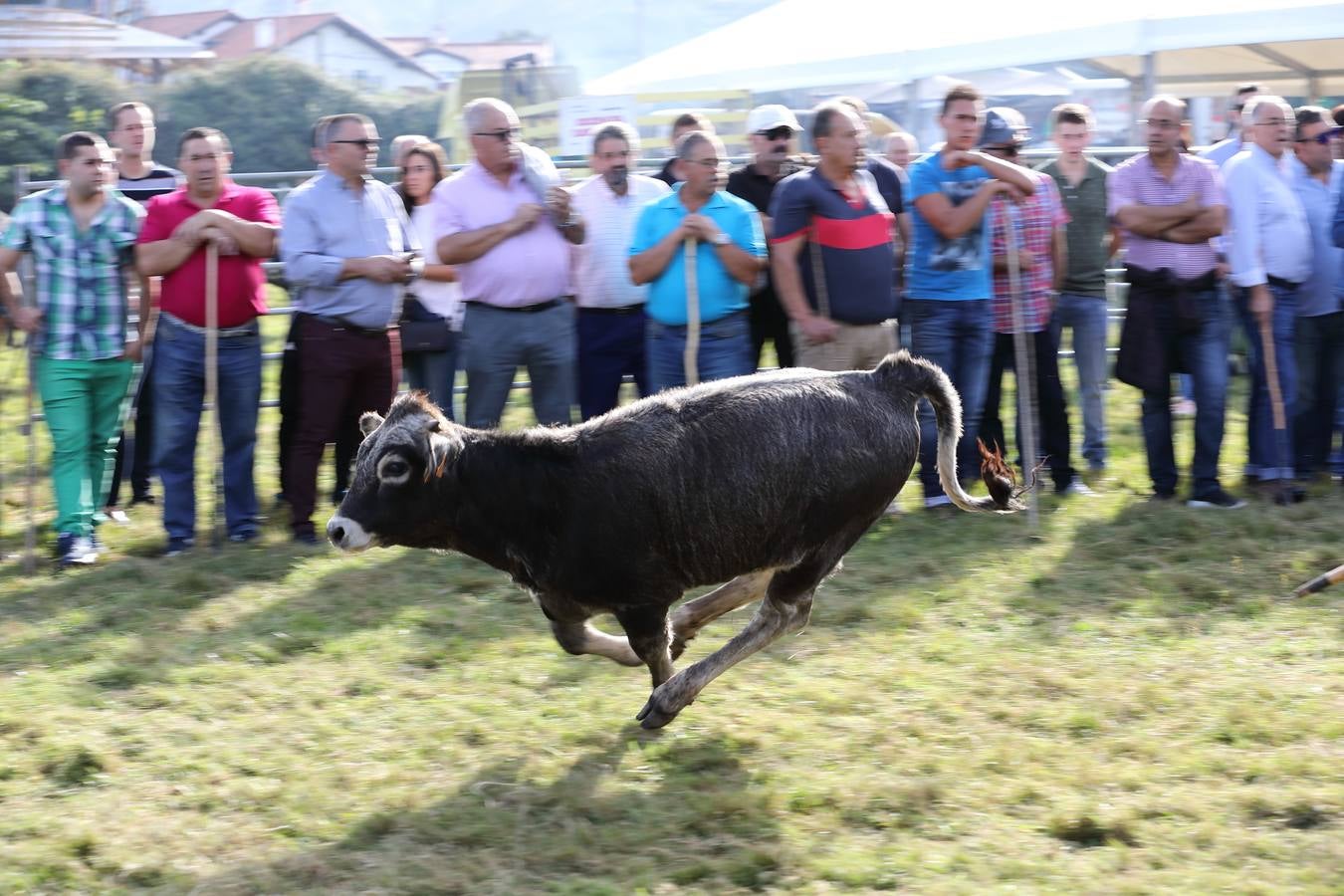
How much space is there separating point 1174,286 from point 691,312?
106 inches

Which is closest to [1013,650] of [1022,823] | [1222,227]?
[1022,823]

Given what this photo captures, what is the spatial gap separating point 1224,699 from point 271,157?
92.7 ft

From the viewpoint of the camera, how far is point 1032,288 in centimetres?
890

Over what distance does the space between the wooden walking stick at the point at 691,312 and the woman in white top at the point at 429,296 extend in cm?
138

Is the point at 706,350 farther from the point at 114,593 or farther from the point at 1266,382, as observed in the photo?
the point at 1266,382

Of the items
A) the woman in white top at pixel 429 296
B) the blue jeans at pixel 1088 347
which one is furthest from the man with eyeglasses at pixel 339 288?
the blue jeans at pixel 1088 347

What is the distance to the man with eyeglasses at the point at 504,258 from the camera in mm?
8070

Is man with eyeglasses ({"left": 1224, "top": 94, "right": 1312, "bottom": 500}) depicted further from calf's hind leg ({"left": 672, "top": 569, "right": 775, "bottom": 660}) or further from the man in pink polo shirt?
the man in pink polo shirt

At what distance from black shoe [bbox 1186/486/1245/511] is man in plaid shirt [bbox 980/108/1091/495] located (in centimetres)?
62

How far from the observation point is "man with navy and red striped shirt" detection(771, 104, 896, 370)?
7.87m

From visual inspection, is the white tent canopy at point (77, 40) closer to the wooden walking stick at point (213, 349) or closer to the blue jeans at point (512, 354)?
the wooden walking stick at point (213, 349)

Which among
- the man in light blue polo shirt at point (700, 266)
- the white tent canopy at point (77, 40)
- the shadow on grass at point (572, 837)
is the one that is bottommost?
the shadow on grass at point (572, 837)

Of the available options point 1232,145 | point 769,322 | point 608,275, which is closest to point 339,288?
point 608,275

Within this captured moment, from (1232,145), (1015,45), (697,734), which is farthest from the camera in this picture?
(1015,45)
